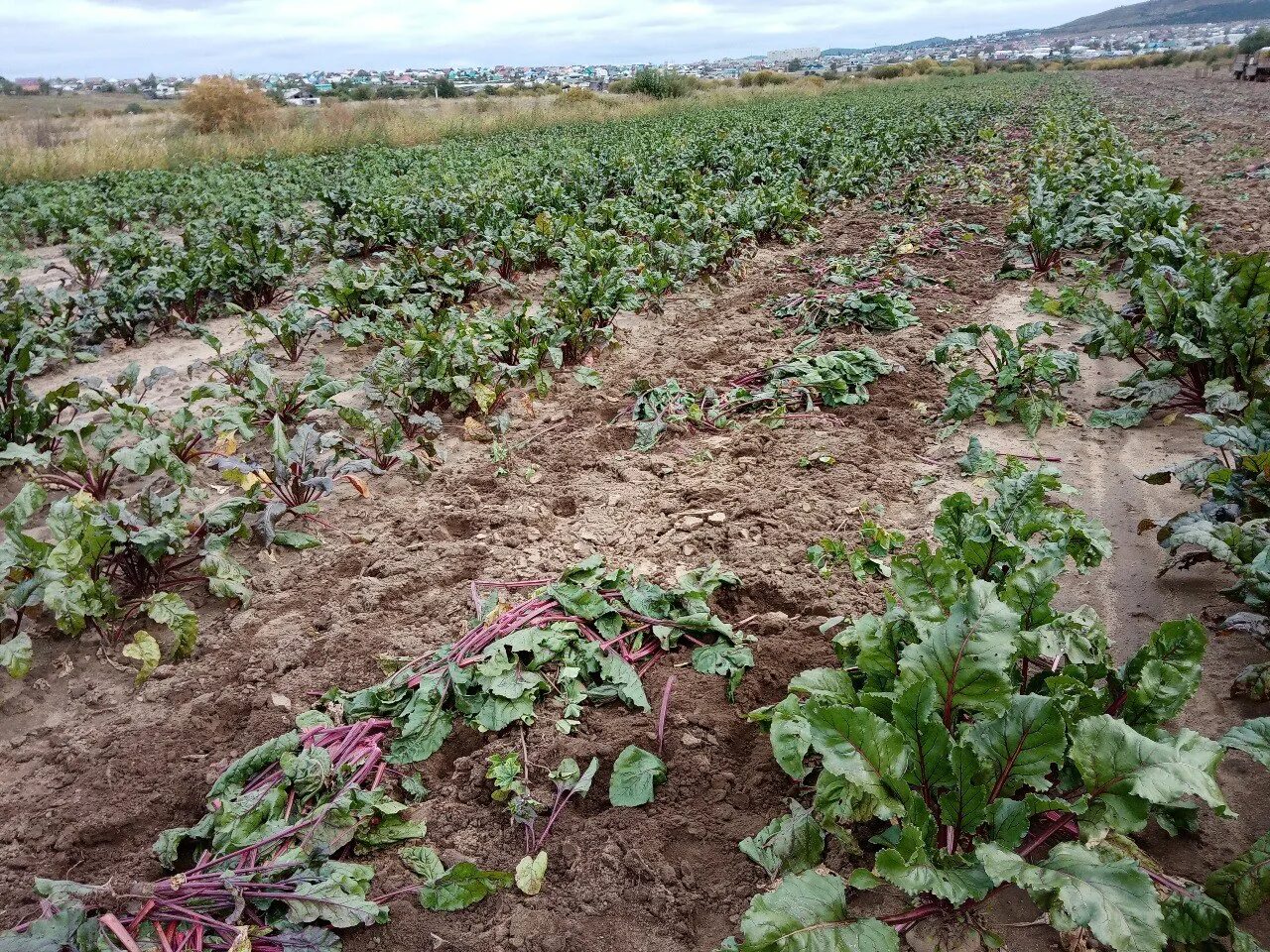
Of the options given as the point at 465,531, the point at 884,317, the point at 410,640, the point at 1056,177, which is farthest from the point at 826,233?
the point at 410,640

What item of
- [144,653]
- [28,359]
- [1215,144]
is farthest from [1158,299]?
[1215,144]

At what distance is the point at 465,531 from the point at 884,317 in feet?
14.2

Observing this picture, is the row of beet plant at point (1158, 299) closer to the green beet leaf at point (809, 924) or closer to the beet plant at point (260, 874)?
the green beet leaf at point (809, 924)

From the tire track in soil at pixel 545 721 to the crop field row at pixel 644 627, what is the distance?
0.02 metres

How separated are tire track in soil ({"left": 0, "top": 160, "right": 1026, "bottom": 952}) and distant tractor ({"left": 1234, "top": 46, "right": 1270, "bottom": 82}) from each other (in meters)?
52.7

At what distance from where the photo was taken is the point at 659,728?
2.68 m

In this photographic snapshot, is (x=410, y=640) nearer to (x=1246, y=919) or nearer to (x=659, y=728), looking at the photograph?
(x=659, y=728)

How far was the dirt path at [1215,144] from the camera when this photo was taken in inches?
354

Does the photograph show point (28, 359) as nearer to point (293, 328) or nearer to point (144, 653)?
point (293, 328)

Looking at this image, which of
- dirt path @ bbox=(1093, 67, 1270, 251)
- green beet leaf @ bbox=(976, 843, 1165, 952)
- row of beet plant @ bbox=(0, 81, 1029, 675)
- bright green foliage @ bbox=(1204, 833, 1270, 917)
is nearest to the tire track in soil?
row of beet plant @ bbox=(0, 81, 1029, 675)

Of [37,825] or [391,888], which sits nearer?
[391,888]

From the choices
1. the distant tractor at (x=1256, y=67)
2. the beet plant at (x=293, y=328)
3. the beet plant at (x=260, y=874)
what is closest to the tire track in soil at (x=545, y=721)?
the beet plant at (x=260, y=874)

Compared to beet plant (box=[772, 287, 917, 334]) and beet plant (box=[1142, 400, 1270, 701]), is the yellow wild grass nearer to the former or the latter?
beet plant (box=[772, 287, 917, 334])

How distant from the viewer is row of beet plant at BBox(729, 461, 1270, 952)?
1.69 m
